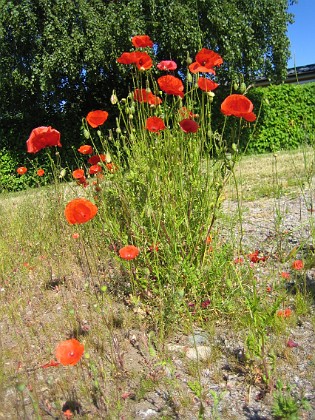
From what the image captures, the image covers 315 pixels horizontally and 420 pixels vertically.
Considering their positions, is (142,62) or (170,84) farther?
(142,62)

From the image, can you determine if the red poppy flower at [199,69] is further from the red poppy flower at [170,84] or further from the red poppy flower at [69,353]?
the red poppy flower at [69,353]

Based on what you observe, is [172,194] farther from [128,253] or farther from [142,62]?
[142,62]

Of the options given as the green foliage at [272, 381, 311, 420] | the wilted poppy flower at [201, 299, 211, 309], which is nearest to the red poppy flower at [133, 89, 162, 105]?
the wilted poppy flower at [201, 299, 211, 309]

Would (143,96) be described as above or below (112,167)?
above

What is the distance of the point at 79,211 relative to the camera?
1.84m

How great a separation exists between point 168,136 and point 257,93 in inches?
390

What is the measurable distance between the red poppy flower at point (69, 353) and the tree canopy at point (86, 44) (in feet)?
27.3

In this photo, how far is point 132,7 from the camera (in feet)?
31.8

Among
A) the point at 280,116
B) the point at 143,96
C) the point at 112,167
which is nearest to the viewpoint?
the point at 143,96

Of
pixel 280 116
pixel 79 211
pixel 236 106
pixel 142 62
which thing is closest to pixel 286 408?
pixel 79 211

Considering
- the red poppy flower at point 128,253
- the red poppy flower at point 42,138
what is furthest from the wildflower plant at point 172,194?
the red poppy flower at point 128,253

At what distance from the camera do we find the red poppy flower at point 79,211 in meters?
1.82

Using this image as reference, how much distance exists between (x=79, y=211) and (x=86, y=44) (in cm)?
862

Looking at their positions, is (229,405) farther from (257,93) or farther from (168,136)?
(257,93)
